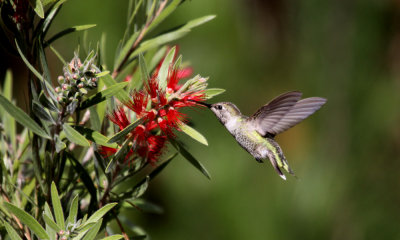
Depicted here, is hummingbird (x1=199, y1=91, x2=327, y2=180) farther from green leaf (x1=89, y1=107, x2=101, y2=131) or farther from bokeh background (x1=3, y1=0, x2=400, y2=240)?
bokeh background (x1=3, y1=0, x2=400, y2=240)

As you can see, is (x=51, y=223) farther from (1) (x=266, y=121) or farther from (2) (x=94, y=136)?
(1) (x=266, y=121)

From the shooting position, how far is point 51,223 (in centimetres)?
42

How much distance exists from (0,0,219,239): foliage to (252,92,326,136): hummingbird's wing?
23cm

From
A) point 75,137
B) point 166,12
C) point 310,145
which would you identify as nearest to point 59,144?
point 75,137

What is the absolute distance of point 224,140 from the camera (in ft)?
6.64

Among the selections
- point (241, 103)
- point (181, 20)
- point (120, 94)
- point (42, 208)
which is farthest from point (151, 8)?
point (241, 103)

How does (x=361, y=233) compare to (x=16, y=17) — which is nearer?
(x=16, y=17)

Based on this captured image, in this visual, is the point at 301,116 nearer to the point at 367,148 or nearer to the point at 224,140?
the point at 224,140

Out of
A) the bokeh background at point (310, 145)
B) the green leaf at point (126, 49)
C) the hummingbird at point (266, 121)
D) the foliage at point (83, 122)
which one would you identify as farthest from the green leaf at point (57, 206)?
the bokeh background at point (310, 145)

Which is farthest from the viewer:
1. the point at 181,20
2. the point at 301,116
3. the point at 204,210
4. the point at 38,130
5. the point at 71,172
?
the point at 204,210

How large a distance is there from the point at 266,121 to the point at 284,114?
4 cm

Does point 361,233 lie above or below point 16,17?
below

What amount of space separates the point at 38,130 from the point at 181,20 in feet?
4.88

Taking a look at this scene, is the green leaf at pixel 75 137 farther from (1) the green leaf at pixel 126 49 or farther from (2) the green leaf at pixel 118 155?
(1) the green leaf at pixel 126 49
